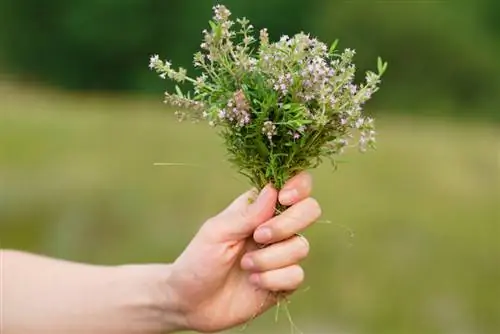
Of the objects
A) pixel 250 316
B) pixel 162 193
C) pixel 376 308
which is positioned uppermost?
pixel 162 193

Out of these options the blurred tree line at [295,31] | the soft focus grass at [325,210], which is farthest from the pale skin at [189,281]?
the blurred tree line at [295,31]

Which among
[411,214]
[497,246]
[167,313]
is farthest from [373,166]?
[167,313]

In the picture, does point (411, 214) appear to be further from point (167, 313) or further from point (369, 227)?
point (167, 313)

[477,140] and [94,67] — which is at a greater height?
[94,67]

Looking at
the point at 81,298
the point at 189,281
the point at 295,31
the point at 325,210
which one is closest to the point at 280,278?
the point at 189,281

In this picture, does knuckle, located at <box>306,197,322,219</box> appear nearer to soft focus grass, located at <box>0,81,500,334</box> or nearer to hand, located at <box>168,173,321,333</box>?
hand, located at <box>168,173,321,333</box>

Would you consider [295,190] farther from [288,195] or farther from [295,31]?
[295,31]

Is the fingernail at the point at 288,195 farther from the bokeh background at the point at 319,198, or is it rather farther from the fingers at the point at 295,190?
the bokeh background at the point at 319,198

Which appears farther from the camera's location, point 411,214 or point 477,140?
point 477,140
